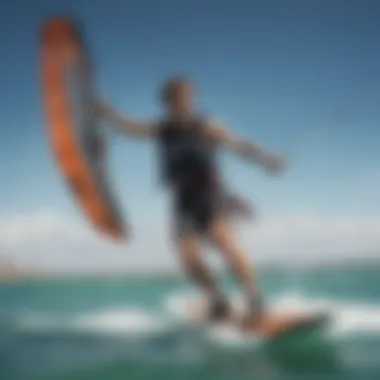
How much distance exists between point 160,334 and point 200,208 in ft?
0.99

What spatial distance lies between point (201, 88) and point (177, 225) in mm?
317

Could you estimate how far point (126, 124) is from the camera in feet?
5.32

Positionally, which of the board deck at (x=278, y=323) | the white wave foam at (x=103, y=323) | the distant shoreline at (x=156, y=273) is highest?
the distant shoreline at (x=156, y=273)

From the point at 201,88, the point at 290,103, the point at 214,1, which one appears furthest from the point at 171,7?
the point at 290,103

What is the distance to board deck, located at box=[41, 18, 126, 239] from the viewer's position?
5.30 ft

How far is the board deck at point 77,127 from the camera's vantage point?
1614 millimetres

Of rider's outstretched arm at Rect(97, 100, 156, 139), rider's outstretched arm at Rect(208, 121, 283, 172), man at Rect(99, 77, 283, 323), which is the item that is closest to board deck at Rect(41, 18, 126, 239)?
rider's outstretched arm at Rect(97, 100, 156, 139)

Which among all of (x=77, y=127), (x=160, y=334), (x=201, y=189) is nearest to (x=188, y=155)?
(x=201, y=189)

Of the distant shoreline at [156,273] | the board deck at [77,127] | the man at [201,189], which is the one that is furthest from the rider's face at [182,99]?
the distant shoreline at [156,273]

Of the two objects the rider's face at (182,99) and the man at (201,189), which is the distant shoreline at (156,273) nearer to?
the man at (201,189)

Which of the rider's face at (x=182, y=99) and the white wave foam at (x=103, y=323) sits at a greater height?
the rider's face at (x=182, y=99)

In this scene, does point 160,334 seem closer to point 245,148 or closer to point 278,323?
point 278,323

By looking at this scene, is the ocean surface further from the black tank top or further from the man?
the black tank top

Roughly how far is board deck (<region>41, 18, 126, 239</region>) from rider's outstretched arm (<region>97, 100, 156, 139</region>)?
0.08ft
